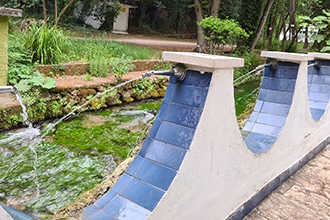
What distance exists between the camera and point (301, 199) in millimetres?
2859

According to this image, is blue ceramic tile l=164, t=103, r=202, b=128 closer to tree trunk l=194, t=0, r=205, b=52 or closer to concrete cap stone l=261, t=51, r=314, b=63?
concrete cap stone l=261, t=51, r=314, b=63

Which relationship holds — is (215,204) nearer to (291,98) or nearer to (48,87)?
(291,98)

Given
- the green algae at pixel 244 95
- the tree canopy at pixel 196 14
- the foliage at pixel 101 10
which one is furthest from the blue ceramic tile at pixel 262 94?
the foliage at pixel 101 10

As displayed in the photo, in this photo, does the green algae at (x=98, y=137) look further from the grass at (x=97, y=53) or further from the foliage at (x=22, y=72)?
the grass at (x=97, y=53)

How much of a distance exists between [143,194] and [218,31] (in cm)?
886

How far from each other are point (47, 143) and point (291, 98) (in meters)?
3.49

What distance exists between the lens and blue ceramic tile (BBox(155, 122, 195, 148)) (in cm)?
178

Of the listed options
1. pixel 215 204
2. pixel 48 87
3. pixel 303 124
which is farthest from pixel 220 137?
pixel 48 87

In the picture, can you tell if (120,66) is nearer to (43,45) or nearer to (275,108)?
(43,45)

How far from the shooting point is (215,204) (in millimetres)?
2156

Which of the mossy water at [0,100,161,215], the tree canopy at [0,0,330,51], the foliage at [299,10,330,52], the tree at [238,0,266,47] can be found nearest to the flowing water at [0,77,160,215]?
the mossy water at [0,100,161,215]

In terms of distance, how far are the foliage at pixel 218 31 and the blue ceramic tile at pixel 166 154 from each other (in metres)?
8.46

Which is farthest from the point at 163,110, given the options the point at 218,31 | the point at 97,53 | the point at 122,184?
the point at 218,31

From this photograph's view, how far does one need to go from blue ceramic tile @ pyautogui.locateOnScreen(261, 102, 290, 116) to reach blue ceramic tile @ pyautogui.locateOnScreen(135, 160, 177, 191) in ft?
4.86
